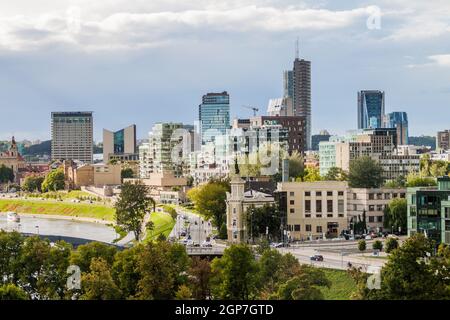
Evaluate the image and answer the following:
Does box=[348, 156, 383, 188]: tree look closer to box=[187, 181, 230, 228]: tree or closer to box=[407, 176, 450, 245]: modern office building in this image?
box=[187, 181, 230, 228]: tree

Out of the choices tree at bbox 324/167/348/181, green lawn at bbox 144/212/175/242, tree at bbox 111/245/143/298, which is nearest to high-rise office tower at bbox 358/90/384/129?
tree at bbox 324/167/348/181

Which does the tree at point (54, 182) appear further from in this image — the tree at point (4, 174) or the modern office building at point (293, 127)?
the modern office building at point (293, 127)

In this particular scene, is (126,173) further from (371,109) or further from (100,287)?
(100,287)

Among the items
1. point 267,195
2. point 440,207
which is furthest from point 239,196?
point 440,207

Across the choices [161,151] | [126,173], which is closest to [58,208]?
[126,173]

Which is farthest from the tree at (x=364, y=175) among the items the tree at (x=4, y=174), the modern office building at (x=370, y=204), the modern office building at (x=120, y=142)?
the modern office building at (x=120, y=142)
